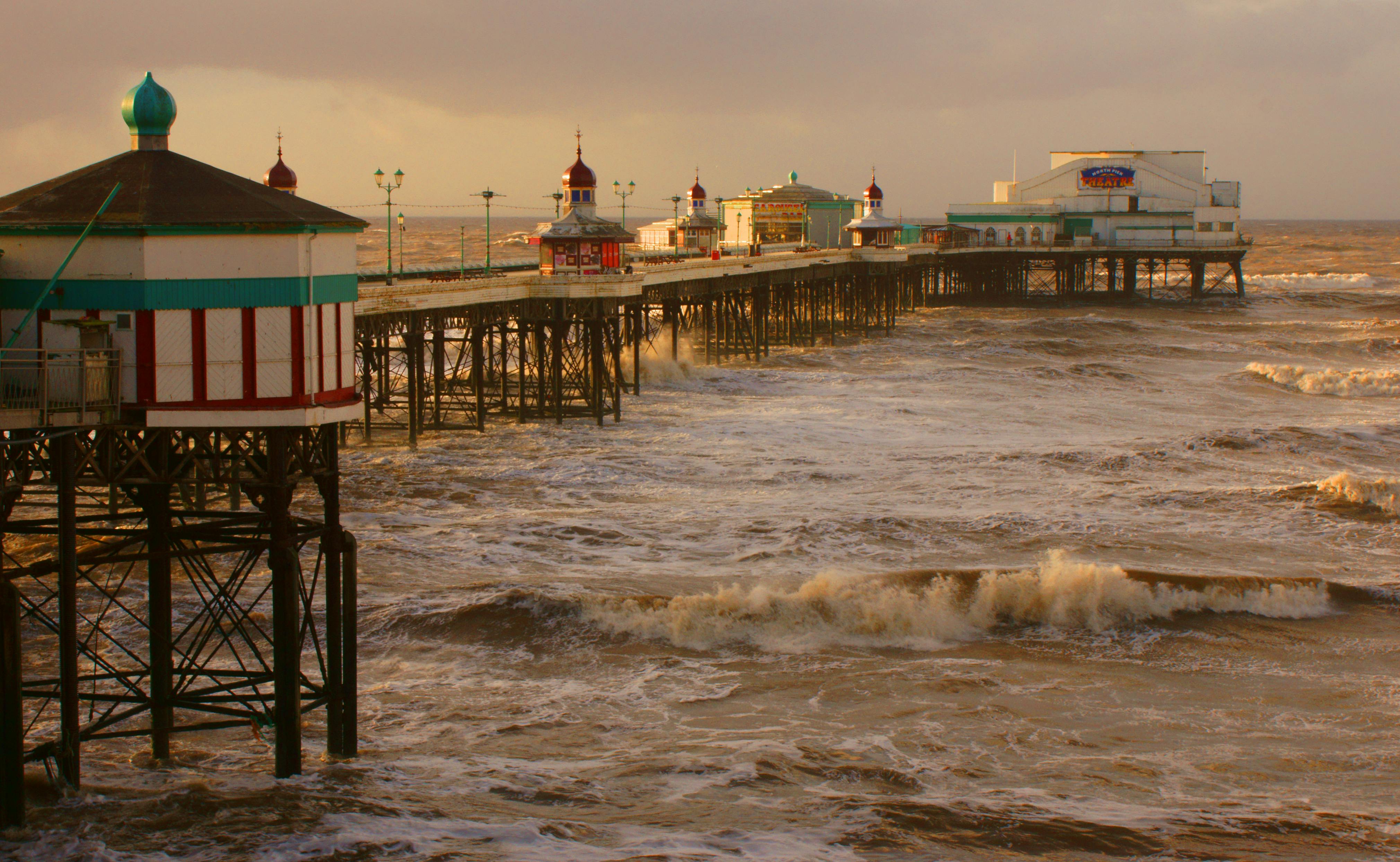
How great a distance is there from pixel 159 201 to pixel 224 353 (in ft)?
4.60

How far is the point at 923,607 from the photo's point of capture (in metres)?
18.6

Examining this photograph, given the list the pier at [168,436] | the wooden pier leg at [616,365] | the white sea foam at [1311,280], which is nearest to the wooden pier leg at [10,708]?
the pier at [168,436]

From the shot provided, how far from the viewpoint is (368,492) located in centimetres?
2645

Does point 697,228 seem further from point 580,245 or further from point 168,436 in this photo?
point 168,436

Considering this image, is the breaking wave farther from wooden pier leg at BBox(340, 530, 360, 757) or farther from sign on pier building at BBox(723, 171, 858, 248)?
sign on pier building at BBox(723, 171, 858, 248)

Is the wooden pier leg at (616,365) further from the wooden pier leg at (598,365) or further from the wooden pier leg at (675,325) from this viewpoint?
the wooden pier leg at (675,325)

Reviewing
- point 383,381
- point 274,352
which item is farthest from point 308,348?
point 383,381

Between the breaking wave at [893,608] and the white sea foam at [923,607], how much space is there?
17 mm

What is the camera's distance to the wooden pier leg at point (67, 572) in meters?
11.1

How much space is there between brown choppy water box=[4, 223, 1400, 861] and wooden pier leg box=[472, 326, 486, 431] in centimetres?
54

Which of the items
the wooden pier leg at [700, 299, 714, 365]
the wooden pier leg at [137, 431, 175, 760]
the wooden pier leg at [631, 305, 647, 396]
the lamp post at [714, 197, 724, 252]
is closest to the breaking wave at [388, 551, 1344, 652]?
the wooden pier leg at [137, 431, 175, 760]

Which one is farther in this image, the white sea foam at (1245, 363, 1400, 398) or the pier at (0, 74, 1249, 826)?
the white sea foam at (1245, 363, 1400, 398)

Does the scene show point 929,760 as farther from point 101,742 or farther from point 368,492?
point 368,492

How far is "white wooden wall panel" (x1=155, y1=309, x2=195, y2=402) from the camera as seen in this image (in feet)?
39.2
